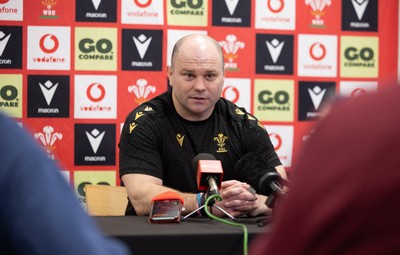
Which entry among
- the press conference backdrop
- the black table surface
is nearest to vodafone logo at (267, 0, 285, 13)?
the press conference backdrop

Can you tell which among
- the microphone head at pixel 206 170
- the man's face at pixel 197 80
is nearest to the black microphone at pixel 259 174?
the microphone head at pixel 206 170

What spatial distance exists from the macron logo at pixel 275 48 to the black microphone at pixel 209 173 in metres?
2.21

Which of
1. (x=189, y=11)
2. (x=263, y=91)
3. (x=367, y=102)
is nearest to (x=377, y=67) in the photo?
(x=263, y=91)

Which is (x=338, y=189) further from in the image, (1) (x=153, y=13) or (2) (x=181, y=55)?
(1) (x=153, y=13)

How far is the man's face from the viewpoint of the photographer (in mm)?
3039

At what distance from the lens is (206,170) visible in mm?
2145

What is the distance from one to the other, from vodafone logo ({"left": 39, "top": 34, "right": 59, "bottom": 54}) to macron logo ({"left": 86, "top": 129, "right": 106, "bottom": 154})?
563 mm

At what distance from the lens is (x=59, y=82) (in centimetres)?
414

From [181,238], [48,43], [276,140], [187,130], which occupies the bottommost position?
[181,238]

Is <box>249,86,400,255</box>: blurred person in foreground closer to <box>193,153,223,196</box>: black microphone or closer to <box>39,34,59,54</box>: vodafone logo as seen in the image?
<box>193,153,223,196</box>: black microphone

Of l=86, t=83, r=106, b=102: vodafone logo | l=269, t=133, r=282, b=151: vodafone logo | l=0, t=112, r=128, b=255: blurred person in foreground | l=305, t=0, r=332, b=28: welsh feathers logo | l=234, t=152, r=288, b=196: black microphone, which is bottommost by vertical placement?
l=269, t=133, r=282, b=151: vodafone logo

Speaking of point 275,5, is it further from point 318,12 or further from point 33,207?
point 33,207

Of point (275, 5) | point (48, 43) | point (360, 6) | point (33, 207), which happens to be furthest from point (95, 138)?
point (33, 207)

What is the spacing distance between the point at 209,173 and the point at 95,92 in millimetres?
2136
